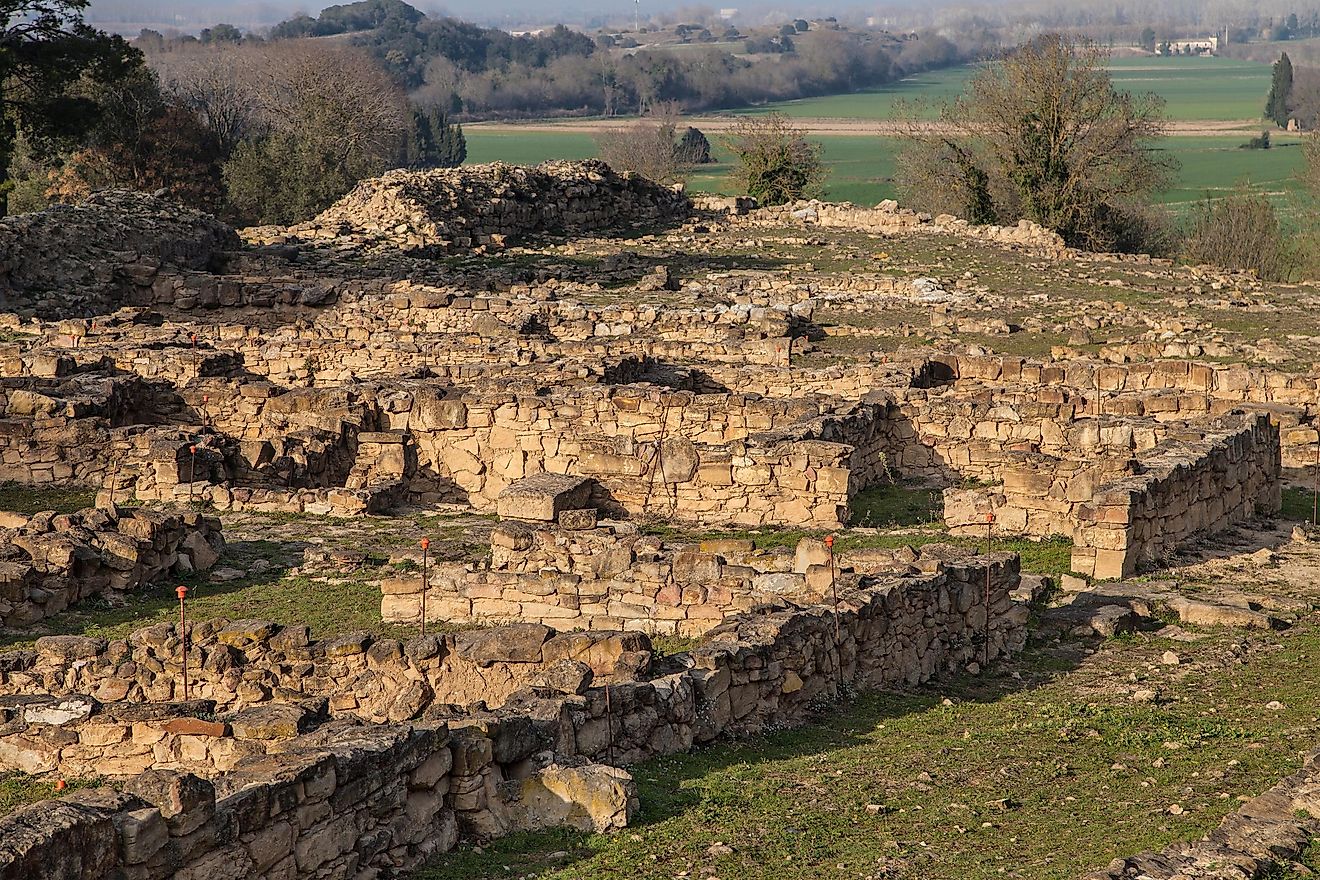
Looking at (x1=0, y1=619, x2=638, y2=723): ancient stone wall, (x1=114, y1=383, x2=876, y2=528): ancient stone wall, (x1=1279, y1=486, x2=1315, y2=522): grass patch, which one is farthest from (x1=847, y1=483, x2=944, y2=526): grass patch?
(x1=0, y1=619, x2=638, y2=723): ancient stone wall

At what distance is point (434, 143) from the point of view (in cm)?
11500

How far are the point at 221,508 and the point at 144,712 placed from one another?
10.00 meters

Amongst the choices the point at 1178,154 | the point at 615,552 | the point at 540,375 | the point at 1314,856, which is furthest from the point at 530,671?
the point at 1178,154

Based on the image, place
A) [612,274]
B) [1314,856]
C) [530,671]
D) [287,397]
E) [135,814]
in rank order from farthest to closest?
[612,274] → [287,397] → [530,671] → [1314,856] → [135,814]

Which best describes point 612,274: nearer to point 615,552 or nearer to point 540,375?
point 540,375

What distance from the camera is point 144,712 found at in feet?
43.2

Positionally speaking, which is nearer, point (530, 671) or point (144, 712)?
point (144, 712)

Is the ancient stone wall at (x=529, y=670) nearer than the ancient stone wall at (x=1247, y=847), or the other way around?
the ancient stone wall at (x=1247, y=847)

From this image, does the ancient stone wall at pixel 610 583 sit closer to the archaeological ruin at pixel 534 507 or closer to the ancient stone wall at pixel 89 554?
the archaeological ruin at pixel 534 507

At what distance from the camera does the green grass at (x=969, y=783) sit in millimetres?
11195

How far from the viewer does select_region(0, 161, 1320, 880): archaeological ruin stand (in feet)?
38.4

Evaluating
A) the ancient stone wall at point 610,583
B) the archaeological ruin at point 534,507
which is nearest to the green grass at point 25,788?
the archaeological ruin at point 534,507

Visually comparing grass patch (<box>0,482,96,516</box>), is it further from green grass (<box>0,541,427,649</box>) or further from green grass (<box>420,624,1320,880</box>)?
green grass (<box>420,624,1320,880</box>)

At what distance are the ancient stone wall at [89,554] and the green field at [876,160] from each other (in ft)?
221
